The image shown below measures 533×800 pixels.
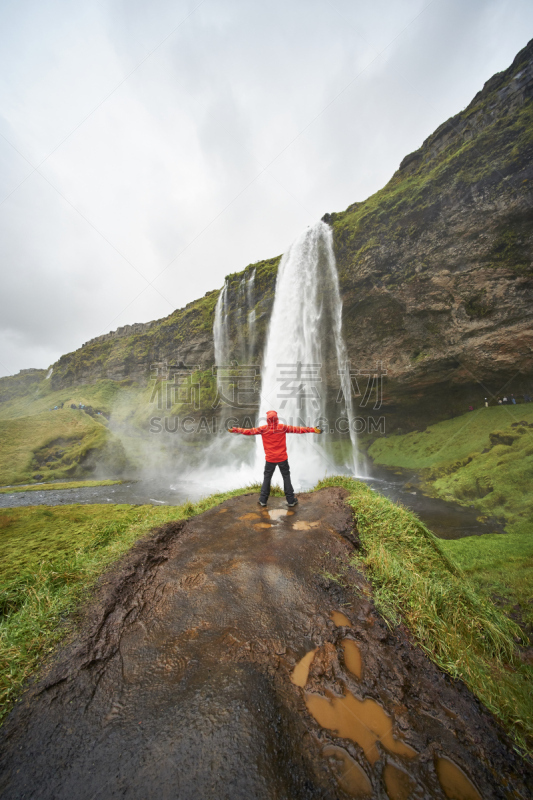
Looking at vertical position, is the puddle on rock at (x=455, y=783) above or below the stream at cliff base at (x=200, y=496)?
above

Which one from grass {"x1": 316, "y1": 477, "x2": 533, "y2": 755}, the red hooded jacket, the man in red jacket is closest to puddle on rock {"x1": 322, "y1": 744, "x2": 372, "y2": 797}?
grass {"x1": 316, "y1": 477, "x2": 533, "y2": 755}

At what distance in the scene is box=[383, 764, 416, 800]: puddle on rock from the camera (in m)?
1.56

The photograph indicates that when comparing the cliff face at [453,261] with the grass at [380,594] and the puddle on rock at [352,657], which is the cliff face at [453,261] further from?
the puddle on rock at [352,657]

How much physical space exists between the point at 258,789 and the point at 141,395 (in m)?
50.3

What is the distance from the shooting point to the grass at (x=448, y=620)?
2.30 meters

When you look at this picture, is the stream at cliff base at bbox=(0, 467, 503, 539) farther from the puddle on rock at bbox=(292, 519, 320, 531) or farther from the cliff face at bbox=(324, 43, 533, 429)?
the cliff face at bbox=(324, 43, 533, 429)

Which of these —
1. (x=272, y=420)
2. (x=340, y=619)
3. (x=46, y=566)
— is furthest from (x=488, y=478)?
(x=46, y=566)

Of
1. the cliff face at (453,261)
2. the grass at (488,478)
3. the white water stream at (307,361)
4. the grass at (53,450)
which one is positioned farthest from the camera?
the grass at (53,450)

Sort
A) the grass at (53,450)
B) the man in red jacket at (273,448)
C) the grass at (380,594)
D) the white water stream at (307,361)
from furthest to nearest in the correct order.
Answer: the grass at (53,450) < the white water stream at (307,361) < the man in red jacket at (273,448) < the grass at (380,594)

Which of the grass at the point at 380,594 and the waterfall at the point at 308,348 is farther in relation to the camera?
the waterfall at the point at 308,348

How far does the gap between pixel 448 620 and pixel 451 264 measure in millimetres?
22200

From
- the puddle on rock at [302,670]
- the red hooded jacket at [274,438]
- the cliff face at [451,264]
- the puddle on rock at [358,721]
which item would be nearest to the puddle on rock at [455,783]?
the puddle on rock at [358,721]

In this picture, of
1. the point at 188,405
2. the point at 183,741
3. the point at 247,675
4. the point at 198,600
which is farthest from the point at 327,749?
the point at 188,405

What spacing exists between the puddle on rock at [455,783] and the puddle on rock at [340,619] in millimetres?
1097
